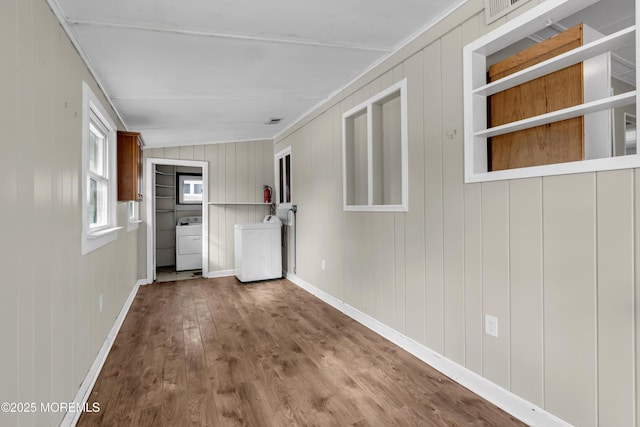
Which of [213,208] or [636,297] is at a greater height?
[213,208]

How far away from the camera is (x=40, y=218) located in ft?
4.67

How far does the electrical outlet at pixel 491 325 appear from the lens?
1.89 meters

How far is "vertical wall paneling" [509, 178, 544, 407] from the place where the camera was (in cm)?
168

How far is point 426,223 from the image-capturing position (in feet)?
7.82

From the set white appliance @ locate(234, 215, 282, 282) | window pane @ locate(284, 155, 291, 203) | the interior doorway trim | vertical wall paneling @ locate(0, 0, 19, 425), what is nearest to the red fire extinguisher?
window pane @ locate(284, 155, 291, 203)

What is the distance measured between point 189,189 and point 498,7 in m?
5.92

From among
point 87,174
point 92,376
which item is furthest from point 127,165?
point 92,376

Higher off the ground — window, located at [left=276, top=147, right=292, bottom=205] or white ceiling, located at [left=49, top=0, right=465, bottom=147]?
white ceiling, located at [left=49, top=0, right=465, bottom=147]

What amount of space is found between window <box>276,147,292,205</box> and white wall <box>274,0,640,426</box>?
7.34 feet

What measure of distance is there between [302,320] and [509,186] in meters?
2.27

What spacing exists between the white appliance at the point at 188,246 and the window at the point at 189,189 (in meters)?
0.50

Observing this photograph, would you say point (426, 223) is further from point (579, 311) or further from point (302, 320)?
point (302, 320)

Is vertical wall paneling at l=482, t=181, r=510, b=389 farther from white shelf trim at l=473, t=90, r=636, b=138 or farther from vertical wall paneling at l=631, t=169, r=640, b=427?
vertical wall paneling at l=631, t=169, r=640, b=427

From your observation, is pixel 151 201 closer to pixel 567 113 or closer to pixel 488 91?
pixel 488 91
